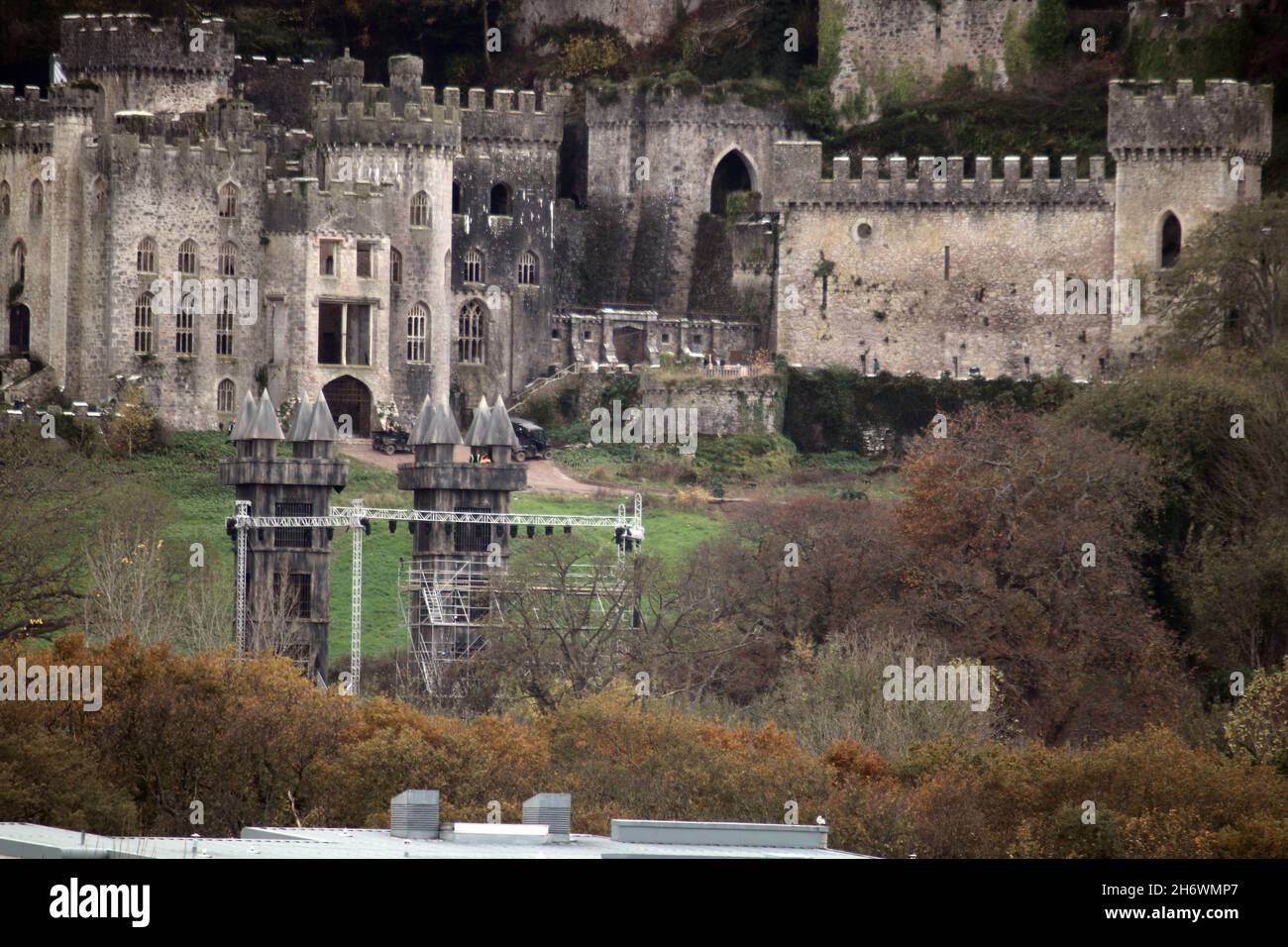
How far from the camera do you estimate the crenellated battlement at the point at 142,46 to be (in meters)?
96.8

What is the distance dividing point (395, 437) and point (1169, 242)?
21.2 meters

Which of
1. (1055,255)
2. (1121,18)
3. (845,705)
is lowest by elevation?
(845,705)

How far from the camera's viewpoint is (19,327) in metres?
93.0

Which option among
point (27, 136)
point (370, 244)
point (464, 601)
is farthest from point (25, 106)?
point (464, 601)

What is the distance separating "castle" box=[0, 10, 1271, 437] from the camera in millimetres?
92000

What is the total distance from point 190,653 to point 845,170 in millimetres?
31527

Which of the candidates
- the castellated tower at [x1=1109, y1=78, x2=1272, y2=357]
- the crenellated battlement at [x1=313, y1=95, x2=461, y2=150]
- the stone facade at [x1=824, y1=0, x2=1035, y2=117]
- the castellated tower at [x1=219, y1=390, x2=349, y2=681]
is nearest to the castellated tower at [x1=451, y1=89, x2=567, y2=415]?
the crenellated battlement at [x1=313, y1=95, x2=461, y2=150]

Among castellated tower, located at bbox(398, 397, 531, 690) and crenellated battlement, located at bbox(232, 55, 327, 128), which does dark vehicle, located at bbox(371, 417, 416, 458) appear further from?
crenellated battlement, located at bbox(232, 55, 327, 128)

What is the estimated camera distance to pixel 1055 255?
98.4m

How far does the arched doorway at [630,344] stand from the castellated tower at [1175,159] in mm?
13316

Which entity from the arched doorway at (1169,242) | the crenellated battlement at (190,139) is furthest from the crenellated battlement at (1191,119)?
the crenellated battlement at (190,139)

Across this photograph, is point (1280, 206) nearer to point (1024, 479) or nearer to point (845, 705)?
point (1024, 479)

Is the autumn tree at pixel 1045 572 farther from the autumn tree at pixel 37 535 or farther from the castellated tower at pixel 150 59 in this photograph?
the castellated tower at pixel 150 59
